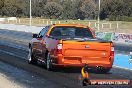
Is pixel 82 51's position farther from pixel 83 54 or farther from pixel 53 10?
pixel 53 10

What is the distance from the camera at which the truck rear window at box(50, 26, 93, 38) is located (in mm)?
16250

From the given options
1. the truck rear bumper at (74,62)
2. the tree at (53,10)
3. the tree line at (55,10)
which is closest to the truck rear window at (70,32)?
the truck rear bumper at (74,62)

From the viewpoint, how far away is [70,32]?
16.3 metres

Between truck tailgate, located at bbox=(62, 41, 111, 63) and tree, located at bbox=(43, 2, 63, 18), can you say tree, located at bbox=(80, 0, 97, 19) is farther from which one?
truck tailgate, located at bbox=(62, 41, 111, 63)

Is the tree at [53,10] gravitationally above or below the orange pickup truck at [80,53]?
below

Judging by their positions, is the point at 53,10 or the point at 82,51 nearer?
the point at 82,51

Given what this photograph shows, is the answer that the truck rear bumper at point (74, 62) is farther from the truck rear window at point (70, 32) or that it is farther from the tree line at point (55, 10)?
the tree line at point (55, 10)

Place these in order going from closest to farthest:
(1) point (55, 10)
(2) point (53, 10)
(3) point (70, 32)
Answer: (3) point (70, 32) < (1) point (55, 10) < (2) point (53, 10)

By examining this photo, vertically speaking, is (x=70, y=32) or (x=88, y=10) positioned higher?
(x=70, y=32)

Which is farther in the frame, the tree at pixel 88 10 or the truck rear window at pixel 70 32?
the tree at pixel 88 10

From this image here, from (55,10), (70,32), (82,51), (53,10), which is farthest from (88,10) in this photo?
(82,51)

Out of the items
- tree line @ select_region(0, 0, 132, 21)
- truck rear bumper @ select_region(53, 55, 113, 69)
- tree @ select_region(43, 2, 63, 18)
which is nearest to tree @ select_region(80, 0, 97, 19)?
tree line @ select_region(0, 0, 132, 21)

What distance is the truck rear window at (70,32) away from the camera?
1625 centimetres

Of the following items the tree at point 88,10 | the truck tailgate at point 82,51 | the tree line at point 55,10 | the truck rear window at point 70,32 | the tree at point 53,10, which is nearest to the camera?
the truck tailgate at point 82,51
